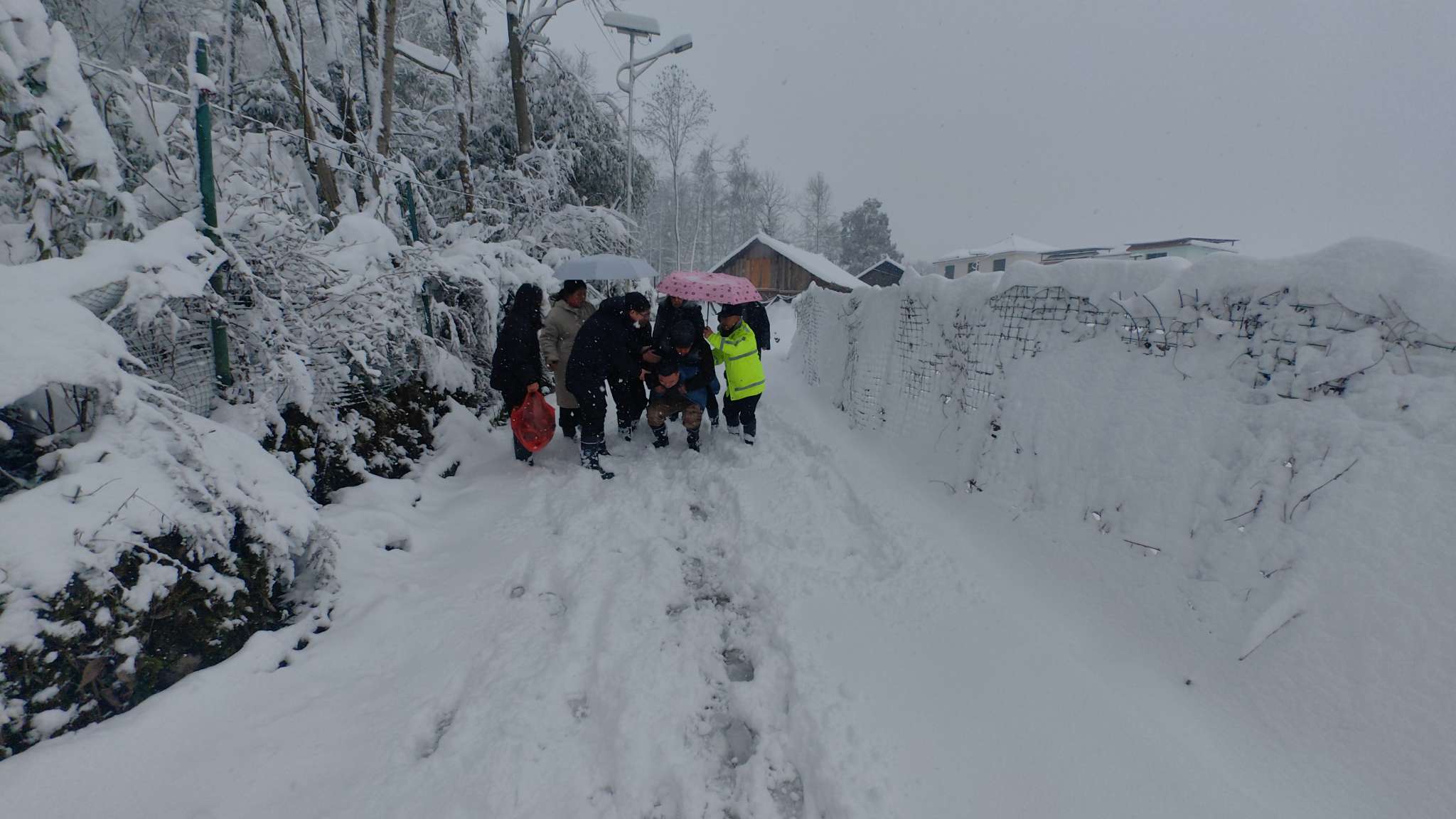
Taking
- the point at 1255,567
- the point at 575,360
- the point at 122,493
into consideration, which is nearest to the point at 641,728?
the point at 122,493

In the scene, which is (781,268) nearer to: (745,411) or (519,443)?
(745,411)

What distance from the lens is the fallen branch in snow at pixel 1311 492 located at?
5.72 feet

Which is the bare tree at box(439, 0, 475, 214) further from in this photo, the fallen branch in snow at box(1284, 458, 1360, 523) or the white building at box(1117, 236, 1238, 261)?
the white building at box(1117, 236, 1238, 261)

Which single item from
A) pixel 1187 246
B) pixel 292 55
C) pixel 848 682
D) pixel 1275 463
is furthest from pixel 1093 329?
pixel 1187 246

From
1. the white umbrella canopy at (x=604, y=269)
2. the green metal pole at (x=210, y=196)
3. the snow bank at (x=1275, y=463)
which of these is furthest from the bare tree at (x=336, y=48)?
the snow bank at (x=1275, y=463)

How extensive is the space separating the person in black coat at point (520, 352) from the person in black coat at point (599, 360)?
338 millimetres

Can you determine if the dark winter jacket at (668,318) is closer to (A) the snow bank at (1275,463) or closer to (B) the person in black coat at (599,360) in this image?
(B) the person in black coat at (599,360)

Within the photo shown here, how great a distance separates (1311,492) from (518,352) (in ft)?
15.9

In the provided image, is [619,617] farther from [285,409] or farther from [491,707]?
[285,409]

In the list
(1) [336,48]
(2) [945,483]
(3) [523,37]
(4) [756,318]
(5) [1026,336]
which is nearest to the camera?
(5) [1026,336]

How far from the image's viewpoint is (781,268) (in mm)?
29797

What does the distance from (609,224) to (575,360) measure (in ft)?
Answer: 21.6

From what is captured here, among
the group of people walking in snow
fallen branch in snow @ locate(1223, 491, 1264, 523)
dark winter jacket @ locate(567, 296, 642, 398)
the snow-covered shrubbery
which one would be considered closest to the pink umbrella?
the group of people walking in snow

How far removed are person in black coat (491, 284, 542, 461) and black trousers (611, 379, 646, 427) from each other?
2.81 ft
